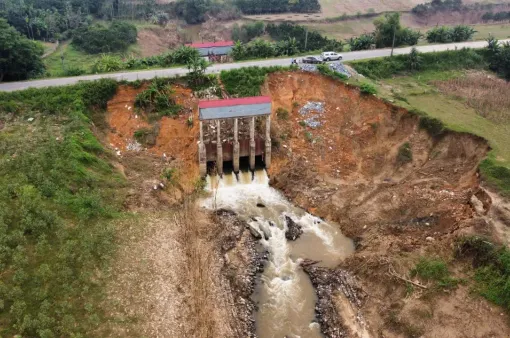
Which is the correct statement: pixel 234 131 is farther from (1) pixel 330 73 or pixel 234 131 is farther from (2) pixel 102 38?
(2) pixel 102 38

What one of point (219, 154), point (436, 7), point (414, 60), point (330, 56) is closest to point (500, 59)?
point (414, 60)

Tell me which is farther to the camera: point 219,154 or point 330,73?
point 330,73

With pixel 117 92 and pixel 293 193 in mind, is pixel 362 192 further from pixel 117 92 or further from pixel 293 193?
pixel 117 92

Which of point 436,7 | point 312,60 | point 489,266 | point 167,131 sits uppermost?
point 436,7

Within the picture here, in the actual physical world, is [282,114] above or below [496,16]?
below

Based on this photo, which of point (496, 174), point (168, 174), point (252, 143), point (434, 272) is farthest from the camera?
point (252, 143)

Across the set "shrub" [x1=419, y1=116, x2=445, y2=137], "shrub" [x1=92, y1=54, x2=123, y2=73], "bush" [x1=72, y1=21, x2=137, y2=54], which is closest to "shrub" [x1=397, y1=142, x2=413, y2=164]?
"shrub" [x1=419, y1=116, x2=445, y2=137]

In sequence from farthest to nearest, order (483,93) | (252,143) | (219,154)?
(483,93) → (252,143) → (219,154)
